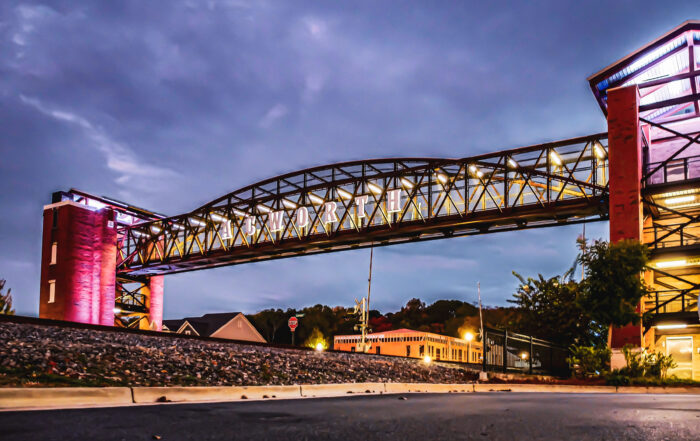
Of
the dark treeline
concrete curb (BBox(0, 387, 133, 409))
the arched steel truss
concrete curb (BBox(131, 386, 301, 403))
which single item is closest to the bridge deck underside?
the arched steel truss

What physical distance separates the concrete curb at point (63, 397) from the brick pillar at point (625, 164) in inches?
978

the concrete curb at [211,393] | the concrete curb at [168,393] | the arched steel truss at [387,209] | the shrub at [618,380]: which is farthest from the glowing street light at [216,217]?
the concrete curb at [211,393]

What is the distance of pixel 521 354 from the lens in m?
28.0

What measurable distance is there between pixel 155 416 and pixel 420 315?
13898 centimetres

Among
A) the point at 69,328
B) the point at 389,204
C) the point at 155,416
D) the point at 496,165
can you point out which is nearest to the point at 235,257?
the point at 389,204

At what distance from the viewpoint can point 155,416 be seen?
24.9 ft

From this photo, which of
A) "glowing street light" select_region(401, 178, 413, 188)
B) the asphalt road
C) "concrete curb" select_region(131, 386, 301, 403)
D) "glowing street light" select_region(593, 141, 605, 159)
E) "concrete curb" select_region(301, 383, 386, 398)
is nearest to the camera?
the asphalt road

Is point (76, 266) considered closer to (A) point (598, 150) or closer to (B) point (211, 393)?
(A) point (598, 150)

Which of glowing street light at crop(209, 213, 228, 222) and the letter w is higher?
glowing street light at crop(209, 213, 228, 222)

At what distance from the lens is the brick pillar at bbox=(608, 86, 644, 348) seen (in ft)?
94.8

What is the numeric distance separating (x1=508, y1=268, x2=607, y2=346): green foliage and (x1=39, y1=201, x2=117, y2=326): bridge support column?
33236 millimetres

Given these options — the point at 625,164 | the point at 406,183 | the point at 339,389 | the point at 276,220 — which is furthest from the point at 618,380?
the point at 276,220

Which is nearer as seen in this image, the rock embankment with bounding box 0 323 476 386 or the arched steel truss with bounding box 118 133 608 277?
the rock embankment with bounding box 0 323 476 386

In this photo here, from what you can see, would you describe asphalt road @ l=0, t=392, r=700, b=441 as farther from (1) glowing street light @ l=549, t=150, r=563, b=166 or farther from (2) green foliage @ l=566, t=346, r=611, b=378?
(1) glowing street light @ l=549, t=150, r=563, b=166
